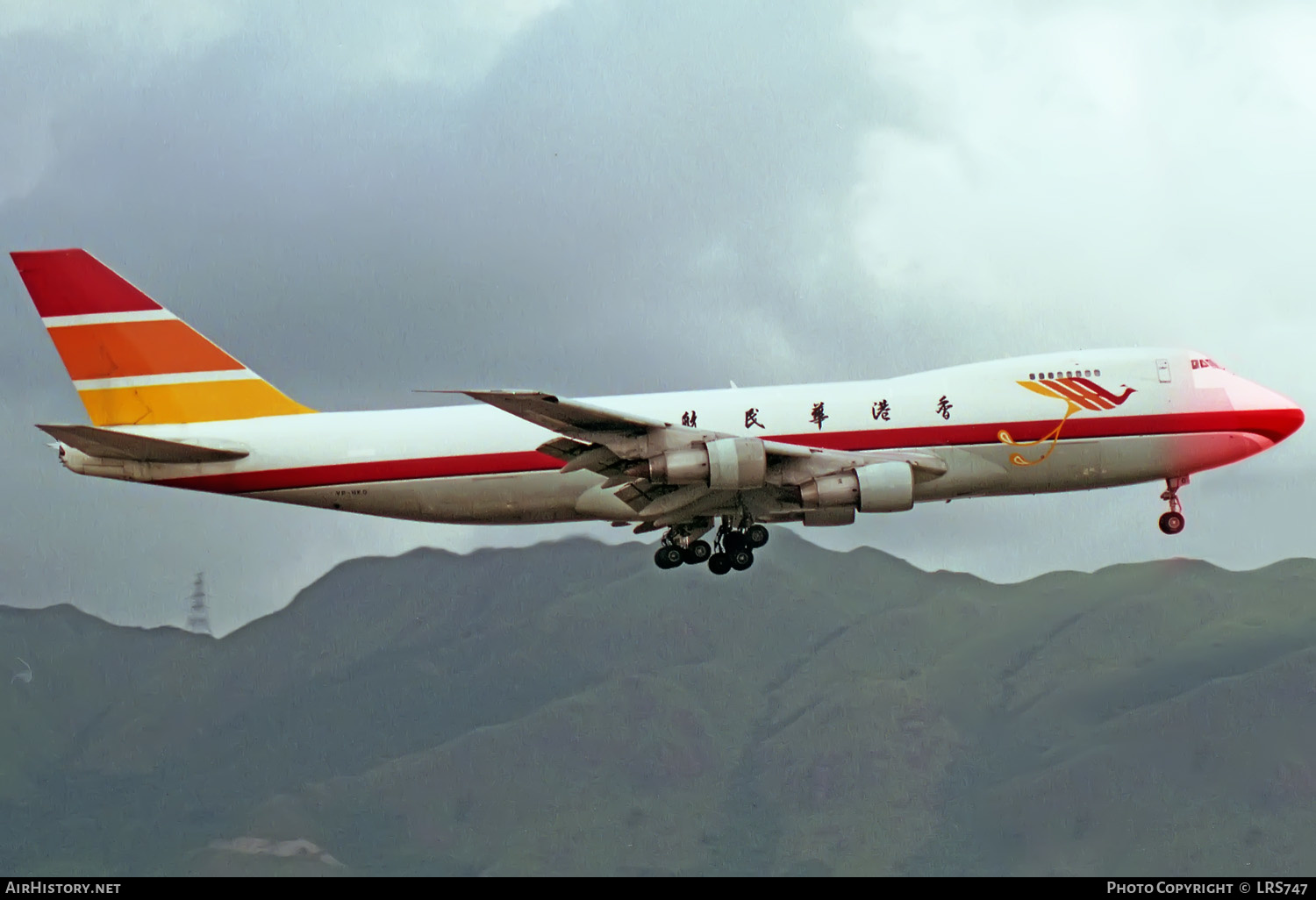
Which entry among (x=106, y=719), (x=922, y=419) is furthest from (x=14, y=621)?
(x=922, y=419)

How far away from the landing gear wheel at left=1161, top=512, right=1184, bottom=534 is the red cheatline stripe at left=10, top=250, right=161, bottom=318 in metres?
30.9

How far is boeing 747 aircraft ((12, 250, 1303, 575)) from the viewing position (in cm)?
4272

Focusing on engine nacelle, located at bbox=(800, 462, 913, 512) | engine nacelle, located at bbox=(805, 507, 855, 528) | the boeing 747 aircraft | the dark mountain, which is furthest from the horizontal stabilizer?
the dark mountain

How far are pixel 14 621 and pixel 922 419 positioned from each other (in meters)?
143

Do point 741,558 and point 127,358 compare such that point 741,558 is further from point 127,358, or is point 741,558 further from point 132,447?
point 127,358

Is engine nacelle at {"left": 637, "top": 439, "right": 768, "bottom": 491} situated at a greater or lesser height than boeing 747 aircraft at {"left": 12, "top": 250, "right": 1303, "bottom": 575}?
lesser

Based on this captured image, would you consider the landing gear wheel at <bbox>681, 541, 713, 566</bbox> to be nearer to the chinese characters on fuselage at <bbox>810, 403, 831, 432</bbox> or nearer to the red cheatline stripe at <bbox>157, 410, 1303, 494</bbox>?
the red cheatline stripe at <bbox>157, 410, 1303, 494</bbox>

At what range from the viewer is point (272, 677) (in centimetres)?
19938

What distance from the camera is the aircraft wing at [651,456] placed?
3959cm

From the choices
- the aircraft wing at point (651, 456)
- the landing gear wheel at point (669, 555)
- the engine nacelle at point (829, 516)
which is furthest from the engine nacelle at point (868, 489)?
the landing gear wheel at point (669, 555)

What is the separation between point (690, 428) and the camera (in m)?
41.6

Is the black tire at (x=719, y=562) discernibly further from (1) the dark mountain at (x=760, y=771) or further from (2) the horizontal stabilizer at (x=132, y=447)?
(1) the dark mountain at (x=760, y=771)

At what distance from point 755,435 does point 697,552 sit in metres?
4.15

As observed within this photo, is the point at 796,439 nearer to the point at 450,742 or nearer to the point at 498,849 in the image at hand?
the point at 498,849
